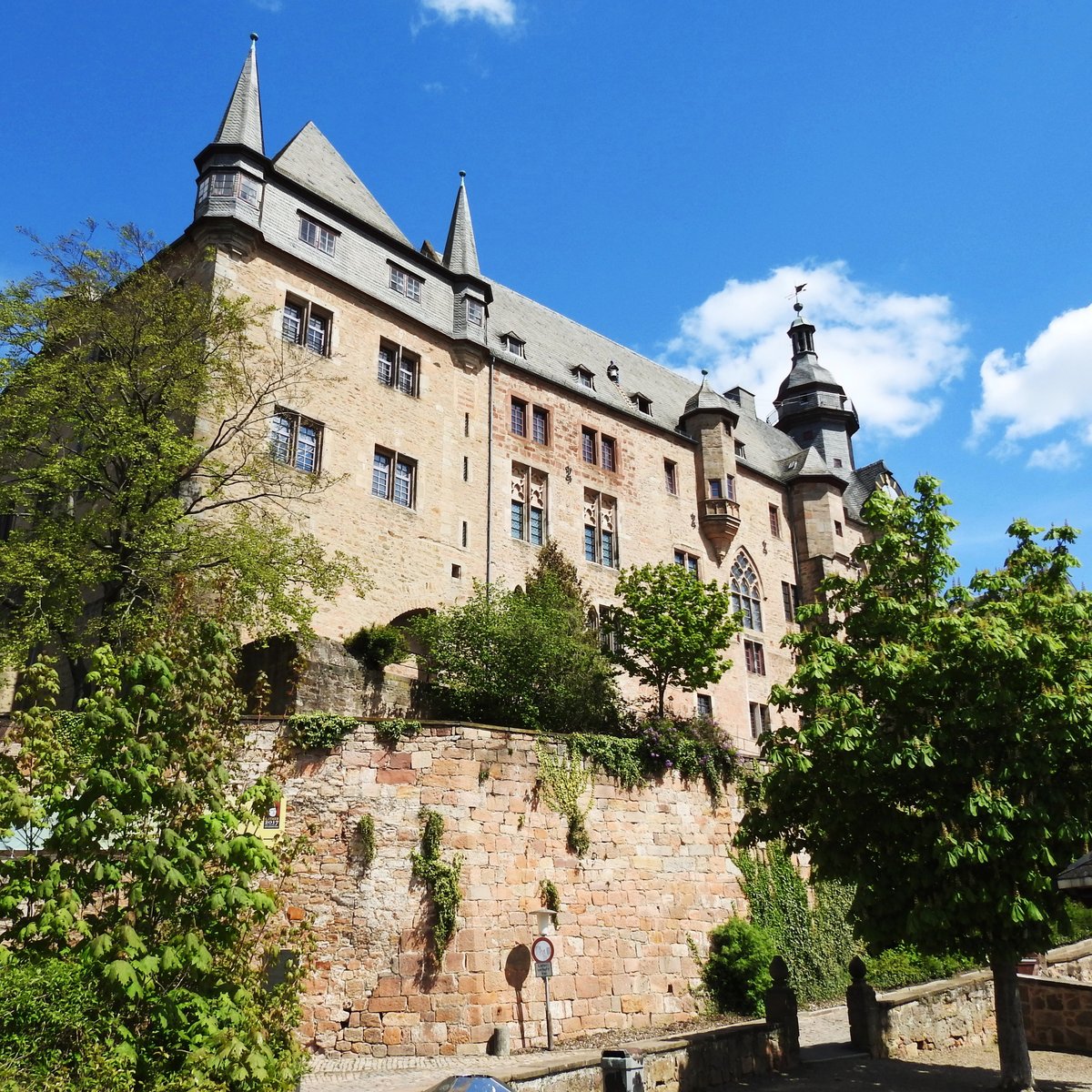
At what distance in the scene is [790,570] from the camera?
1502 inches

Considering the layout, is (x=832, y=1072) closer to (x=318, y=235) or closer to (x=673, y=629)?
(x=673, y=629)

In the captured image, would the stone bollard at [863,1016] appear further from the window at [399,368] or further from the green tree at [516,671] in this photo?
the window at [399,368]

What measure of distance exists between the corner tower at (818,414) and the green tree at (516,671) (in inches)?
1180

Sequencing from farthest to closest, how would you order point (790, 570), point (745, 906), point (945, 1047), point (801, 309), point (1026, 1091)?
point (801, 309) → point (790, 570) → point (745, 906) → point (945, 1047) → point (1026, 1091)

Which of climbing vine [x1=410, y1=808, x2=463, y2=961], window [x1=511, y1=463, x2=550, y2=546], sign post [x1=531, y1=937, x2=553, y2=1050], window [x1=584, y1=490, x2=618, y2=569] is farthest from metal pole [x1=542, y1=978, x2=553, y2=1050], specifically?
window [x1=584, y1=490, x2=618, y2=569]

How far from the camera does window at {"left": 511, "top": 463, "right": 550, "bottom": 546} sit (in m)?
27.7

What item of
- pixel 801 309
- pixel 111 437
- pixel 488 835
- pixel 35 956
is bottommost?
pixel 35 956

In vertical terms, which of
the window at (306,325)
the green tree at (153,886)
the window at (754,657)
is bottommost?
the green tree at (153,886)

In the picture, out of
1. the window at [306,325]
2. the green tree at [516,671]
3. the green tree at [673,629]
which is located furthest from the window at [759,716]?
the window at [306,325]

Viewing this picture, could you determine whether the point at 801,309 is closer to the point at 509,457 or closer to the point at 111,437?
the point at 509,457

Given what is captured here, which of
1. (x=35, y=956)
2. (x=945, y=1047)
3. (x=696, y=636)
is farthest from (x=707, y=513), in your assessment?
(x=35, y=956)

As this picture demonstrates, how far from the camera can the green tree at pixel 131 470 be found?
16.9 metres

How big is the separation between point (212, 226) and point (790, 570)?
2461 centimetres

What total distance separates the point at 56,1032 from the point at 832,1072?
1145cm
